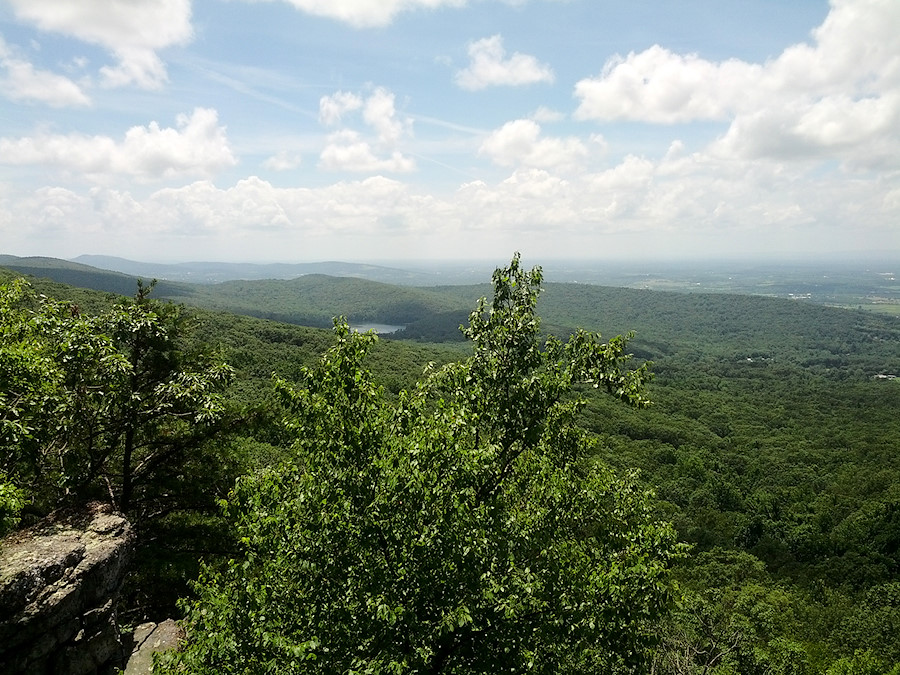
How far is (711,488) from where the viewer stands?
309ft

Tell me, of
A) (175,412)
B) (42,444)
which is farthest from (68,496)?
(175,412)

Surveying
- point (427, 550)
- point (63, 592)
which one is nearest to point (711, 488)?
point (427, 550)

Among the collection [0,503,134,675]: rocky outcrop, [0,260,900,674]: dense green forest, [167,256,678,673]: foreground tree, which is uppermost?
[167,256,678,673]: foreground tree

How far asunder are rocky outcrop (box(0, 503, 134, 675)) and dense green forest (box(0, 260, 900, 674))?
1.56 m

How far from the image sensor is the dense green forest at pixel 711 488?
15.9m

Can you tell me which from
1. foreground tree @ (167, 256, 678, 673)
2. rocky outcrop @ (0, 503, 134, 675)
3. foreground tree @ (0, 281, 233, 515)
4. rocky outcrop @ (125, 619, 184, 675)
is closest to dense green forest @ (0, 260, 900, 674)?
foreground tree @ (0, 281, 233, 515)

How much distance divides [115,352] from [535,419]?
11.6 m

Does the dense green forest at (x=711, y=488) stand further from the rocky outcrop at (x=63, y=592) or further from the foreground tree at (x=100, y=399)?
the rocky outcrop at (x=63, y=592)

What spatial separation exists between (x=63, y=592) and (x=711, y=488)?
105m

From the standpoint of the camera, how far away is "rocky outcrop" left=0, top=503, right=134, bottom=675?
9.82 meters

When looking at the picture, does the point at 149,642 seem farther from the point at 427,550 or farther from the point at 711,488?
the point at 711,488

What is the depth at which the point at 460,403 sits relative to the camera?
1071 cm

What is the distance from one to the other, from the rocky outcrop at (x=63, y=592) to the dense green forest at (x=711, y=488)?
156 cm

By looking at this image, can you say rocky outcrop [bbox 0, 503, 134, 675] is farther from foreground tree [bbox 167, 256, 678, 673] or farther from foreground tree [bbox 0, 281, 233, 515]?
foreground tree [bbox 167, 256, 678, 673]
